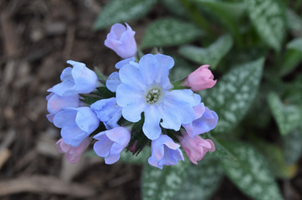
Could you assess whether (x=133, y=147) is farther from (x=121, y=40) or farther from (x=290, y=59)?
(x=290, y=59)

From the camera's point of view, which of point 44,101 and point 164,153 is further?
point 44,101

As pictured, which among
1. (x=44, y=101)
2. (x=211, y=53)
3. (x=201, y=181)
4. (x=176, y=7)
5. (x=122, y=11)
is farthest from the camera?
(x=44, y=101)

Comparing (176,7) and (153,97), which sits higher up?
(153,97)

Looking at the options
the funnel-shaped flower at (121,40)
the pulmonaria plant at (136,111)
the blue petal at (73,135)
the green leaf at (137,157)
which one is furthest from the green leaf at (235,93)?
the blue petal at (73,135)

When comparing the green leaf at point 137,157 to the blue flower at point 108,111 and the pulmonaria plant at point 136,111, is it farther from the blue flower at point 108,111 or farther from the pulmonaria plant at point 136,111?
the blue flower at point 108,111

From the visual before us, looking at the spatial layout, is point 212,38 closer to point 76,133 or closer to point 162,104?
point 162,104

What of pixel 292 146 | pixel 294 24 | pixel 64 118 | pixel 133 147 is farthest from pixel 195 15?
pixel 64 118

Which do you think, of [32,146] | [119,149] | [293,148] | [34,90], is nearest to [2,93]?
[34,90]
